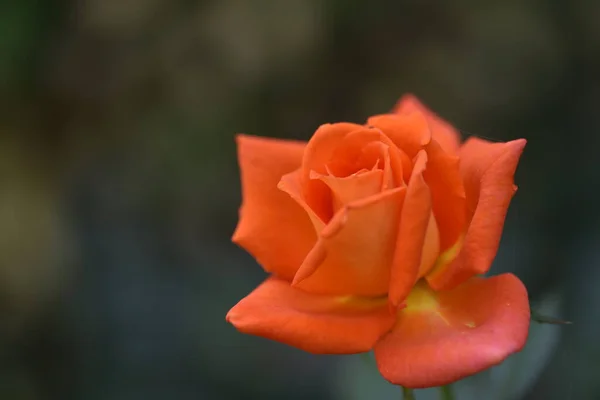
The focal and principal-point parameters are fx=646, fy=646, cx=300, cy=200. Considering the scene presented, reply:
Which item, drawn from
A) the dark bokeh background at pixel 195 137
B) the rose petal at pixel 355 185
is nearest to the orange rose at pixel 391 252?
the rose petal at pixel 355 185

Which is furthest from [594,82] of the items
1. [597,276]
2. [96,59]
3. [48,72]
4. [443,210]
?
[48,72]

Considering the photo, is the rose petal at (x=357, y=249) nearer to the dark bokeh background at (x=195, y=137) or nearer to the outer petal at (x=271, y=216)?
the outer petal at (x=271, y=216)

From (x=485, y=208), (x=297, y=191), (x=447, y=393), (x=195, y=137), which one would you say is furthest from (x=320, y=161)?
(x=195, y=137)

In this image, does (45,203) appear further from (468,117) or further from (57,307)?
(468,117)

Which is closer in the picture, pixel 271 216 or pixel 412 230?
pixel 412 230

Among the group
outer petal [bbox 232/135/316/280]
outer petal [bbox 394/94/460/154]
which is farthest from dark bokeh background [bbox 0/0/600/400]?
outer petal [bbox 232/135/316/280]

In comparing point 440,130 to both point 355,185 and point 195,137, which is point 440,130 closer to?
point 355,185

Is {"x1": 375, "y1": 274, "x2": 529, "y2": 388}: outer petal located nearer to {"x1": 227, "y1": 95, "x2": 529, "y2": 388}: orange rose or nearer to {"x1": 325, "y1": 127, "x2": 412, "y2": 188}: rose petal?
{"x1": 227, "y1": 95, "x2": 529, "y2": 388}: orange rose
